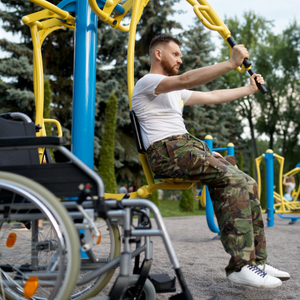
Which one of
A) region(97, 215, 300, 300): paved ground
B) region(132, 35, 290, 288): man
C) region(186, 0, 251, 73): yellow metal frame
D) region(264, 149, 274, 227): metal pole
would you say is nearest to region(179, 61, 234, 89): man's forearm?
region(132, 35, 290, 288): man

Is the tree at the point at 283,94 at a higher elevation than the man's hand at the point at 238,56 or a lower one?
higher

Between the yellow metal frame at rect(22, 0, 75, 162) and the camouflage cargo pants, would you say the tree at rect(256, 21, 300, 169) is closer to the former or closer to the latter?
the yellow metal frame at rect(22, 0, 75, 162)

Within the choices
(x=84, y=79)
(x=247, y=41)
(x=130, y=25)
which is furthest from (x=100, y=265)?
(x=247, y=41)

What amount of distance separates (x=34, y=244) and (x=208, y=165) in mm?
972

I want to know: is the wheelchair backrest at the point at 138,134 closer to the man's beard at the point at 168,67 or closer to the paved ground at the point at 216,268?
the man's beard at the point at 168,67

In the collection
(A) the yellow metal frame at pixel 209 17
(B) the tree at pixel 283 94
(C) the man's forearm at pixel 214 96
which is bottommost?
(C) the man's forearm at pixel 214 96

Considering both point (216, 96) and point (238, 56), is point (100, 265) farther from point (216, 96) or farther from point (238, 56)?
point (216, 96)

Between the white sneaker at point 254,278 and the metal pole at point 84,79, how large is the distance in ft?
4.65

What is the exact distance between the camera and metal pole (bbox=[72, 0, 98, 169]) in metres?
2.71

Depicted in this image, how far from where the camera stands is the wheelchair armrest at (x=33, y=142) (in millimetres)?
1336

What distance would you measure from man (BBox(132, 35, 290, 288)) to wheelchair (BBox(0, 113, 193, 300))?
404 mm

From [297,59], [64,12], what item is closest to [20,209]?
[64,12]

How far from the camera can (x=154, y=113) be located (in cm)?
209

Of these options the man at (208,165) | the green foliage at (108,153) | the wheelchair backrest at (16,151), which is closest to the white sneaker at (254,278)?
the man at (208,165)
